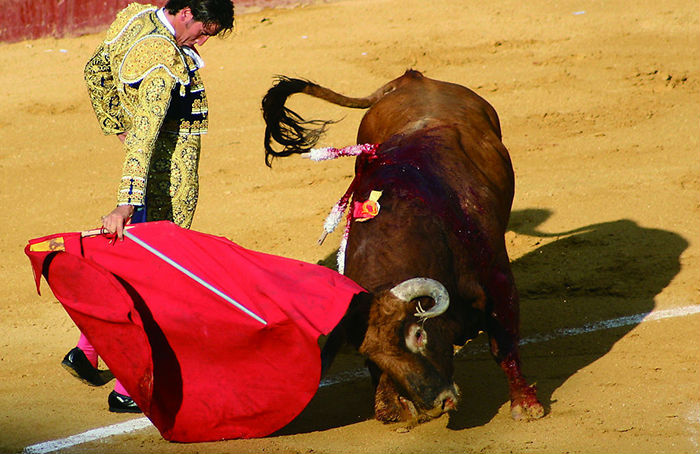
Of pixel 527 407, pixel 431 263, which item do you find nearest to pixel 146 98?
pixel 431 263

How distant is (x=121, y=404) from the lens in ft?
14.5

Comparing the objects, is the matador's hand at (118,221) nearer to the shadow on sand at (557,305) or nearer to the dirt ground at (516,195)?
the dirt ground at (516,195)

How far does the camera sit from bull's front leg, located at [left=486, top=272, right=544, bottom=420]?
4316 mm

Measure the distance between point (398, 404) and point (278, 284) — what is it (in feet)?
2.37

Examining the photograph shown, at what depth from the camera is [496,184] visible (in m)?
4.82

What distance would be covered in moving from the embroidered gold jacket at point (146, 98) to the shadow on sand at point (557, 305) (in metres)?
1.21

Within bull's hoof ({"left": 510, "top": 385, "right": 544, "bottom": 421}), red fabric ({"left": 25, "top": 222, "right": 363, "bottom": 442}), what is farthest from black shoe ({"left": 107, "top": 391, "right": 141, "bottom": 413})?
bull's hoof ({"left": 510, "top": 385, "right": 544, "bottom": 421})

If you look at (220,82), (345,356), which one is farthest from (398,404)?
(220,82)

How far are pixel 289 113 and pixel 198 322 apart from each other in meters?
2.19

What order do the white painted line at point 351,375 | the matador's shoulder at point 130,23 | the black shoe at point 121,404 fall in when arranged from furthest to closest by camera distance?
the black shoe at point 121,404
the matador's shoulder at point 130,23
the white painted line at point 351,375

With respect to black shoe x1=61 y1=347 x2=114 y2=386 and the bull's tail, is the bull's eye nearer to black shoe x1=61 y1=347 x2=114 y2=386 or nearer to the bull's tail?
black shoe x1=61 y1=347 x2=114 y2=386

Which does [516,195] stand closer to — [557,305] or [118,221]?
[557,305]

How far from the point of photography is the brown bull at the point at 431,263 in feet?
12.5

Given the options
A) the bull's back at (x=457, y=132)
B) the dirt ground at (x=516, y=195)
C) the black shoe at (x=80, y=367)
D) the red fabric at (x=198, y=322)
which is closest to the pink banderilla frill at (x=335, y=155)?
the bull's back at (x=457, y=132)
